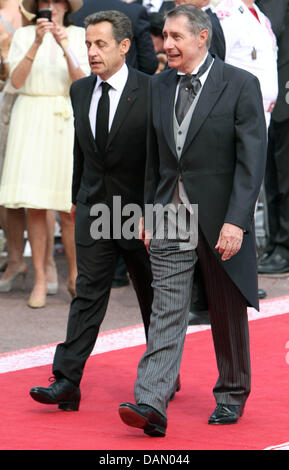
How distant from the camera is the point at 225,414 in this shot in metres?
4.80

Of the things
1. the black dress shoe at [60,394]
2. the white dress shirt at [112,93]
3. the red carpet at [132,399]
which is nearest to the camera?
the red carpet at [132,399]

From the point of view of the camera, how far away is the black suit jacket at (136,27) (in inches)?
314

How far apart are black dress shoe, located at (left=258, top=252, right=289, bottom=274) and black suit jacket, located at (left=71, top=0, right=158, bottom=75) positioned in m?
1.95

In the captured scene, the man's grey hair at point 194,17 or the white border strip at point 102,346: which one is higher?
the man's grey hair at point 194,17

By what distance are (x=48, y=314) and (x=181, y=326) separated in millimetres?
2939

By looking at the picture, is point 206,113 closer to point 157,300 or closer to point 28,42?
point 157,300

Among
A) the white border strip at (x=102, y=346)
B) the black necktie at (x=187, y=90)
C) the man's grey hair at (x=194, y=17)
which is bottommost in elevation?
the white border strip at (x=102, y=346)

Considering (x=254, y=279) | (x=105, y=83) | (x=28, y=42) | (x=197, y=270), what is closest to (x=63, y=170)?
(x=28, y=42)

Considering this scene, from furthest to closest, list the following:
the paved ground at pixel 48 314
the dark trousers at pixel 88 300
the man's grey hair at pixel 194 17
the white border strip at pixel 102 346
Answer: the paved ground at pixel 48 314, the white border strip at pixel 102 346, the dark trousers at pixel 88 300, the man's grey hair at pixel 194 17

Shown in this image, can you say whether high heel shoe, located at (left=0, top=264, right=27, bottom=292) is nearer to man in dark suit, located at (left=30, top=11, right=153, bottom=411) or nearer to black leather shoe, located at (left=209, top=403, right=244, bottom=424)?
man in dark suit, located at (left=30, top=11, right=153, bottom=411)

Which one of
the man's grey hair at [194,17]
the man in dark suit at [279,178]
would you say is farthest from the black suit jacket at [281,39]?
the man's grey hair at [194,17]

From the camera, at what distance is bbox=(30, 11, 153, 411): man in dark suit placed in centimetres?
509

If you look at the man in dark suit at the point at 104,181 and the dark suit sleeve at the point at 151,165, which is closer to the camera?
the dark suit sleeve at the point at 151,165

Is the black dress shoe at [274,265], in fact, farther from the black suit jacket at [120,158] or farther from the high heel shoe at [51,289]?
the black suit jacket at [120,158]
